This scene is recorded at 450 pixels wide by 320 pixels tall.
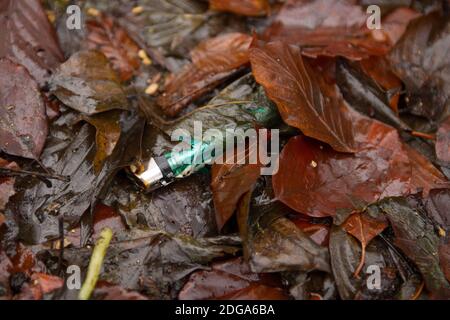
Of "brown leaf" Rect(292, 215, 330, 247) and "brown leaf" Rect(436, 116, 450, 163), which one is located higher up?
"brown leaf" Rect(436, 116, 450, 163)

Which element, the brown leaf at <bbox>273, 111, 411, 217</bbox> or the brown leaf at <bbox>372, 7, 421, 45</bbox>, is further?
the brown leaf at <bbox>372, 7, 421, 45</bbox>

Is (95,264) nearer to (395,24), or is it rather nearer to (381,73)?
(381,73)

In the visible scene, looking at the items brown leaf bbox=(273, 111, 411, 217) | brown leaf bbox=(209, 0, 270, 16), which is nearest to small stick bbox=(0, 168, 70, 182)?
brown leaf bbox=(273, 111, 411, 217)

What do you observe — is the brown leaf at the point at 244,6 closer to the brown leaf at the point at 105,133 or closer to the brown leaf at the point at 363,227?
the brown leaf at the point at 105,133

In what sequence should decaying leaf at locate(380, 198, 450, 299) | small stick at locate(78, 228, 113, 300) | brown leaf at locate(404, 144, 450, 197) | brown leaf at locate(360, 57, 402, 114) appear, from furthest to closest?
brown leaf at locate(360, 57, 402, 114) → brown leaf at locate(404, 144, 450, 197) → decaying leaf at locate(380, 198, 450, 299) → small stick at locate(78, 228, 113, 300)

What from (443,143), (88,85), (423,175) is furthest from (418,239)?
(88,85)

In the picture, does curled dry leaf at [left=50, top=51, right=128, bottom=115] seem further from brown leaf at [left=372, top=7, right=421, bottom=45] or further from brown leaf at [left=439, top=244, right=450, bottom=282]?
brown leaf at [left=439, top=244, right=450, bottom=282]

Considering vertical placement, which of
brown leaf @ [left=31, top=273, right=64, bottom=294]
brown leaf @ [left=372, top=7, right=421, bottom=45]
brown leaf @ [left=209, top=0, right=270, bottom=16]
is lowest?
brown leaf @ [left=31, top=273, right=64, bottom=294]
